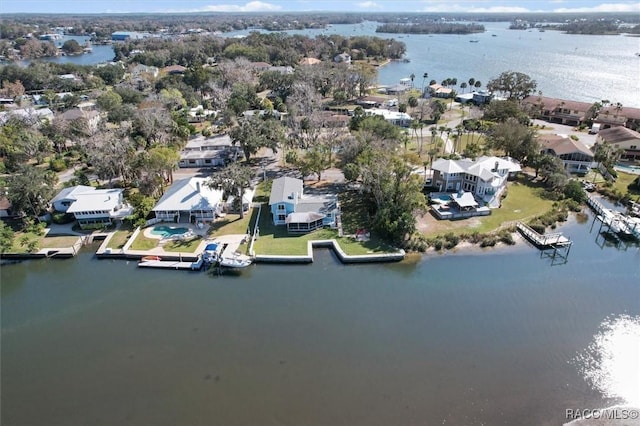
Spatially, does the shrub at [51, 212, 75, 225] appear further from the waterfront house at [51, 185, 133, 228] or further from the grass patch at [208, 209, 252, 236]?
the grass patch at [208, 209, 252, 236]

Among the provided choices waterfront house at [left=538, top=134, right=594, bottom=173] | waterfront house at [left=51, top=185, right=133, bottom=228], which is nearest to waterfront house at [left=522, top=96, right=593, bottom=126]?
waterfront house at [left=538, top=134, right=594, bottom=173]

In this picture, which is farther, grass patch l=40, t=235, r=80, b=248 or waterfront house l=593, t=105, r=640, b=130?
waterfront house l=593, t=105, r=640, b=130

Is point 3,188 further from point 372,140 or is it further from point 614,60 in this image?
point 614,60

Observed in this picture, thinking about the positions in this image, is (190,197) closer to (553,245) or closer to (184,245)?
(184,245)

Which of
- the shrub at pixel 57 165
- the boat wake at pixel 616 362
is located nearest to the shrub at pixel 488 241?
the boat wake at pixel 616 362

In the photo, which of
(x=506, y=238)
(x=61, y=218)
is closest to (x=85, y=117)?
(x=61, y=218)

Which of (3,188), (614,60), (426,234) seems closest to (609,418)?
(426,234)
